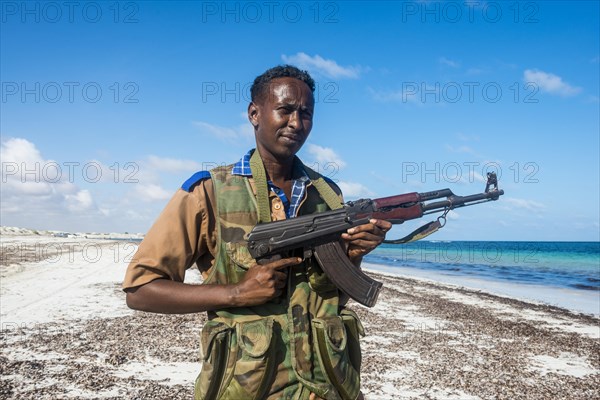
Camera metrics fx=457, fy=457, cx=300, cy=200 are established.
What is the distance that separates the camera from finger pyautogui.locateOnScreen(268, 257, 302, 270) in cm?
220

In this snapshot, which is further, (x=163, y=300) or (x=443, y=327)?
(x=443, y=327)

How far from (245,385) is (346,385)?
1.74ft

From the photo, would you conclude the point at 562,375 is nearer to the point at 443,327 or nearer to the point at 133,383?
the point at 443,327

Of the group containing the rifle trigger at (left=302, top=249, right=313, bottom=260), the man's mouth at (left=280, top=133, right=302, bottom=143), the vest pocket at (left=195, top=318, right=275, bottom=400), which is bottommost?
the vest pocket at (left=195, top=318, right=275, bottom=400)

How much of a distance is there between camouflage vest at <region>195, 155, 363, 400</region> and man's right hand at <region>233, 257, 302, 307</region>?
0.12 metres

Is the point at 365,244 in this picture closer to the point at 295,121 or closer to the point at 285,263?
the point at 285,263

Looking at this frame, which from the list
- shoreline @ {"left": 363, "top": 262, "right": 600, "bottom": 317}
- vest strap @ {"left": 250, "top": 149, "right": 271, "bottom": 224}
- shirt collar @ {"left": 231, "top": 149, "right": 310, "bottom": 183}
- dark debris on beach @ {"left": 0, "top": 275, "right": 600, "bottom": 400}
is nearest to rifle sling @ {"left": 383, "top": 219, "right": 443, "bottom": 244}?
shirt collar @ {"left": 231, "top": 149, "right": 310, "bottom": 183}

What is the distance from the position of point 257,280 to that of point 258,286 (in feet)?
0.09

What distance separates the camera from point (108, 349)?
27.4ft

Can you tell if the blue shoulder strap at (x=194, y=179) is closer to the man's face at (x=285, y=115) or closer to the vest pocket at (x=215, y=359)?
the man's face at (x=285, y=115)

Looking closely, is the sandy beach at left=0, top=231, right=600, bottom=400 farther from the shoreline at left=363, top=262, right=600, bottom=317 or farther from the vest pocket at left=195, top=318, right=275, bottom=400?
the vest pocket at left=195, top=318, right=275, bottom=400

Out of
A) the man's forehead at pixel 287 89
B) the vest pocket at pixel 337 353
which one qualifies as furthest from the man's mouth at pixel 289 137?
the vest pocket at pixel 337 353

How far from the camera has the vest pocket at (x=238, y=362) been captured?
2.15 meters

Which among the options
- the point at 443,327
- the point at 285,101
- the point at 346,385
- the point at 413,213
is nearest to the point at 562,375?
the point at 443,327
